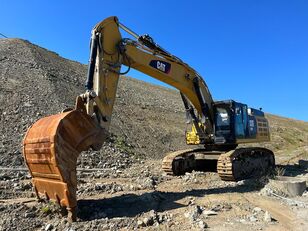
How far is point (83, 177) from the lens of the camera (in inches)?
513

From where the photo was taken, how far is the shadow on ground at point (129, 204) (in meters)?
7.81

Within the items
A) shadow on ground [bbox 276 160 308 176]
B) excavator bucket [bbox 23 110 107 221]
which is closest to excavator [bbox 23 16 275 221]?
excavator bucket [bbox 23 110 107 221]

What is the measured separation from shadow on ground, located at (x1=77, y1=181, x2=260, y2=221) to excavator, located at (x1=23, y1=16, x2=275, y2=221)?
0.66m

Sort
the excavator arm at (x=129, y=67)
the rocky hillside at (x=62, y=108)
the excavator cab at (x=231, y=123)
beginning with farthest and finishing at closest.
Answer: the rocky hillside at (x=62, y=108), the excavator cab at (x=231, y=123), the excavator arm at (x=129, y=67)

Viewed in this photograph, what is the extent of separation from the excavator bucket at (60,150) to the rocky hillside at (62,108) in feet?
22.2

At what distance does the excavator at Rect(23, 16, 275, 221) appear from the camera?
744cm

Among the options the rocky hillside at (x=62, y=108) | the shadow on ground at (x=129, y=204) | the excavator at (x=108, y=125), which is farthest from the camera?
the rocky hillside at (x=62, y=108)

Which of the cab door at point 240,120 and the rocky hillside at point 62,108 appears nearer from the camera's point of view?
the cab door at point 240,120

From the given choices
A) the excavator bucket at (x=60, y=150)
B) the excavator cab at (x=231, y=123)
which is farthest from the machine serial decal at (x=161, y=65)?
the excavator bucket at (x=60, y=150)

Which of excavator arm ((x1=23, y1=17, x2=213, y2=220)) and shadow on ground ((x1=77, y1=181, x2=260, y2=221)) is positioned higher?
excavator arm ((x1=23, y1=17, x2=213, y2=220))

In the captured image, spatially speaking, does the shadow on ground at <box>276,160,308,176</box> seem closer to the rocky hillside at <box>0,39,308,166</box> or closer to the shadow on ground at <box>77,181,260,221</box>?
the shadow on ground at <box>77,181,260,221</box>

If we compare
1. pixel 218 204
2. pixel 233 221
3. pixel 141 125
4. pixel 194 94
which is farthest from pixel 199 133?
pixel 141 125

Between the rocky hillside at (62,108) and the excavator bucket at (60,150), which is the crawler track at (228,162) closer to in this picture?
the rocky hillside at (62,108)

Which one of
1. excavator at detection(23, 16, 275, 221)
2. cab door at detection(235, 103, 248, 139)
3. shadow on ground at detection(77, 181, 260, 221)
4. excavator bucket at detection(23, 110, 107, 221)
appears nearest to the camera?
excavator bucket at detection(23, 110, 107, 221)
